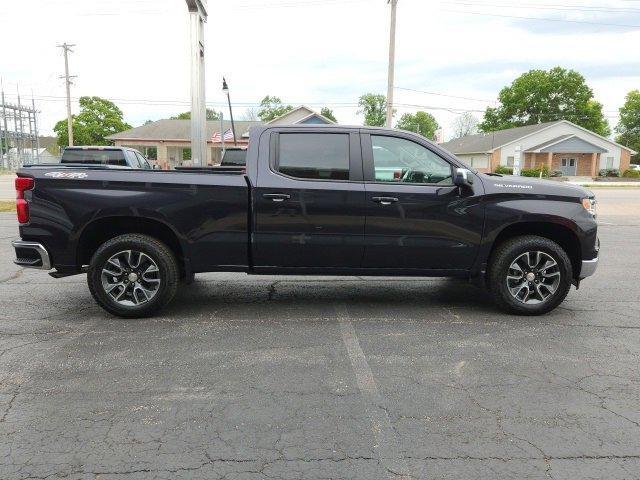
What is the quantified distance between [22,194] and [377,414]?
4.05 m

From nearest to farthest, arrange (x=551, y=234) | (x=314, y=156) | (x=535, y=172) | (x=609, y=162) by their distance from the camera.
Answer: (x=314, y=156), (x=551, y=234), (x=535, y=172), (x=609, y=162)

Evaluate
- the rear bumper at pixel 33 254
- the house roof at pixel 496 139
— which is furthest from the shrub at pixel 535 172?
the rear bumper at pixel 33 254

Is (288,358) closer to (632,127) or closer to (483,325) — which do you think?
(483,325)

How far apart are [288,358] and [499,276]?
8.18 feet

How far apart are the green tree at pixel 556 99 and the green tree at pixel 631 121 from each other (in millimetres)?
19190

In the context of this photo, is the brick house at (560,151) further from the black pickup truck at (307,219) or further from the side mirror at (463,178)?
the side mirror at (463,178)

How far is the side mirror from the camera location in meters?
5.20

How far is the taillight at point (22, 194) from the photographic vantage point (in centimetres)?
519

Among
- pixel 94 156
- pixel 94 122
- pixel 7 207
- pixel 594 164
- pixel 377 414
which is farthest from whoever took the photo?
pixel 94 122

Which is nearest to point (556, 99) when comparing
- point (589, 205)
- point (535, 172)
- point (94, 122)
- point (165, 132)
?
point (535, 172)

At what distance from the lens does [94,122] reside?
220 feet

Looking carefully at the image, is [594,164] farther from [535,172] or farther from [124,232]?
[124,232]

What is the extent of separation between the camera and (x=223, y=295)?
648 cm

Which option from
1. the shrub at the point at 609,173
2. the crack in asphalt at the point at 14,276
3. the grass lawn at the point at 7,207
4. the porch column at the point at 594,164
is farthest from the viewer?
the shrub at the point at 609,173
